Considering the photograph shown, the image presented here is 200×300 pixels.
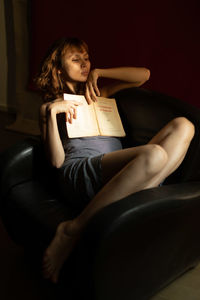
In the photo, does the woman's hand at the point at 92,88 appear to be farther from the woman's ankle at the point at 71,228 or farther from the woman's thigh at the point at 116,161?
the woman's ankle at the point at 71,228

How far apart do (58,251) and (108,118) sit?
29.8 inches

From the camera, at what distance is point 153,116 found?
1.62 metres

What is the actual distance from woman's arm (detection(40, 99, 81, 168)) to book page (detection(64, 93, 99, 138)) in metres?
0.03

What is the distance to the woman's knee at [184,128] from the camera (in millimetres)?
1334

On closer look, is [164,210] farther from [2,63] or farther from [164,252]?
[2,63]

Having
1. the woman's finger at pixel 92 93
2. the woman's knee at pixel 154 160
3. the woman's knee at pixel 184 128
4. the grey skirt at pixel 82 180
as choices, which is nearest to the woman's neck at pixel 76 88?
the woman's finger at pixel 92 93

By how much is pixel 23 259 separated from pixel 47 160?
498 millimetres

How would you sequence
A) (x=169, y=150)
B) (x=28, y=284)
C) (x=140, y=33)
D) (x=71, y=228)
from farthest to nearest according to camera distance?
(x=140, y=33)
(x=28, y=284)
(x=169, y=150)
(x=71, y=228)

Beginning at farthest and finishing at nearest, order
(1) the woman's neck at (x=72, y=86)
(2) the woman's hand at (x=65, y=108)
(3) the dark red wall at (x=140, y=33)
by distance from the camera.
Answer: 1. (3) the dark red wall at (x=140, y=33)
2. (1) the woman's neck at (x=72, y=86)
3. (2) the woman's hand at (x=65, y=108)

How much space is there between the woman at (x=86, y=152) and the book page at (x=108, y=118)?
4 centimetres

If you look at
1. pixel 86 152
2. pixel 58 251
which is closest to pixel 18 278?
pixel 58 251

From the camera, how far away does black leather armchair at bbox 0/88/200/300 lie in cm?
101

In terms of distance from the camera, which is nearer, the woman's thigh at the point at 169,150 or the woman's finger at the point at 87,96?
the woman's thigh at the point at 169,150

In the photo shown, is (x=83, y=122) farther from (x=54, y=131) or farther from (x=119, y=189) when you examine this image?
(x=119, y=189)
